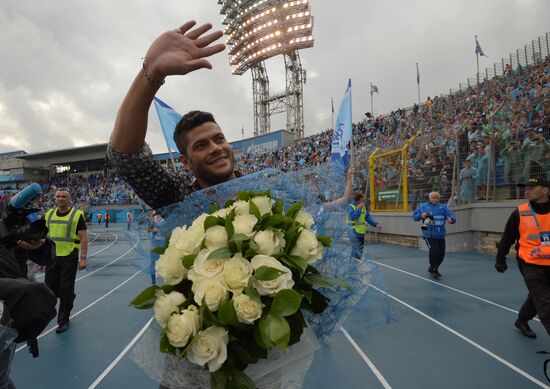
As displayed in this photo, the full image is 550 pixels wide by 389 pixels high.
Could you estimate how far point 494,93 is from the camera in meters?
15.4

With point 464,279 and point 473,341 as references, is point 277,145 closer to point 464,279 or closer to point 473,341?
point 464,279

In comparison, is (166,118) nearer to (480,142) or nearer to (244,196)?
(244,196)

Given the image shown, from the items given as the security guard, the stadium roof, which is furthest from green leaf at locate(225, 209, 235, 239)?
the stadium roof

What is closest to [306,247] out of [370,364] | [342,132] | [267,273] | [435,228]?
[267,273]

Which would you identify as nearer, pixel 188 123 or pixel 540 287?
pixel 188 123

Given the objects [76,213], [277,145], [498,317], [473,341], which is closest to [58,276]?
[76,213]

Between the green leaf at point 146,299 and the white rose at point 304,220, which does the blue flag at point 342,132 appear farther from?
the green leaf at point 146,299

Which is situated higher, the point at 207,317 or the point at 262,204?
the point at 262,204

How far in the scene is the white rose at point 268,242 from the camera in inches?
36.7

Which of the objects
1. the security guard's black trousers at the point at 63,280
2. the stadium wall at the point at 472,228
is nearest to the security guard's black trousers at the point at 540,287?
the stadium wall at the point at 472,228

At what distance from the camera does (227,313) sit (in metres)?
0.84

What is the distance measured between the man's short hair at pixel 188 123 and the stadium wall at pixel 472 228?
8651 millimetres

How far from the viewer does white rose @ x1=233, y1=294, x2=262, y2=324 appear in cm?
84

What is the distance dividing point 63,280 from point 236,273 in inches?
202
